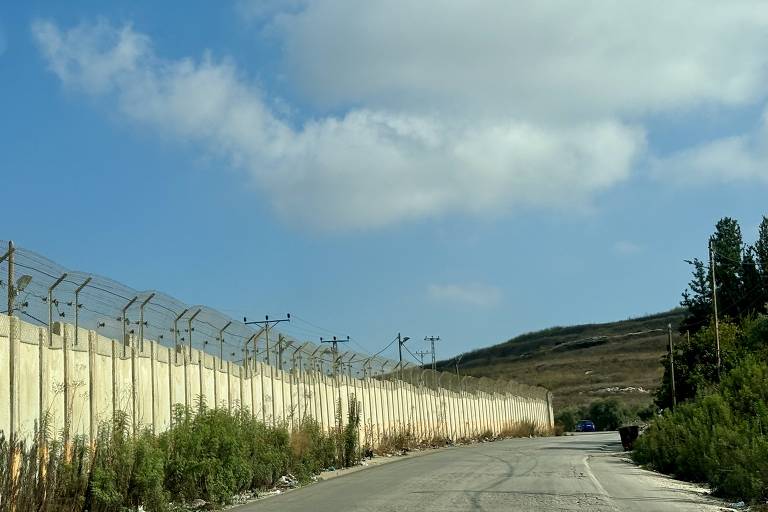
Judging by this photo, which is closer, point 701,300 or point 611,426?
point 701,300

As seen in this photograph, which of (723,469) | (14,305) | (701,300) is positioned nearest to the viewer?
(14,305)

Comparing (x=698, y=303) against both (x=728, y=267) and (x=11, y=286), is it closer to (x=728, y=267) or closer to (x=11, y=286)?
(x=728, y=267)

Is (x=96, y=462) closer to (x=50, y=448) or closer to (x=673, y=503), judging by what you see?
(x=50, y=448)

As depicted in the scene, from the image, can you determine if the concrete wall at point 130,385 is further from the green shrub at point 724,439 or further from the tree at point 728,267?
the tree at point 728,267

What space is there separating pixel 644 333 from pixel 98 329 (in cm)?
18323

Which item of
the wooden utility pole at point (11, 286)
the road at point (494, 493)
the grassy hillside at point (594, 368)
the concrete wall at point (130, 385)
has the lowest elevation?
the road at point (494, 493)

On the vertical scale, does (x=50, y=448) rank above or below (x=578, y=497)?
above

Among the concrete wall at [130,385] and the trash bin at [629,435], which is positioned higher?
the concrete wall at [130,385]

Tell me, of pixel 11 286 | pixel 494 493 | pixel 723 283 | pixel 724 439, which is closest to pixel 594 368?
pixel 723 283

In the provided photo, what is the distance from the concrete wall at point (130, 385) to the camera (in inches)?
602

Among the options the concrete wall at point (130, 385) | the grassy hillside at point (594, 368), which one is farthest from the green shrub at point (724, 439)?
the grassy hillside at point (594, 368)

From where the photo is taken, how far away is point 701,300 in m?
74.6

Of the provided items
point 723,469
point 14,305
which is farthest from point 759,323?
point 14,305

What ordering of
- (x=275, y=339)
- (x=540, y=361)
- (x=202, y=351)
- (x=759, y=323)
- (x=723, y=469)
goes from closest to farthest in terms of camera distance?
1. (x=723, y=469)
2. (x=202, y=351)
3. (x=759, y=323)
4. (x=275, y=339)
5. (x=540, y=361)
